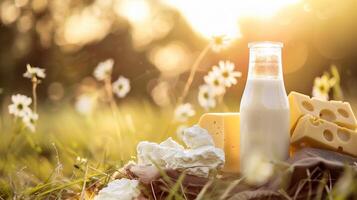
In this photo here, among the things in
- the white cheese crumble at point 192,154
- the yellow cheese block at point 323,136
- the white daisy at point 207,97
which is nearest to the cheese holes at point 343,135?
the yellow cheese block at point 323,136

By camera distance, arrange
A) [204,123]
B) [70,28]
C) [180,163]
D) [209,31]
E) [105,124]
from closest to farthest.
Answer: [180,163] → [204,123] → [209,31] → [105,124] → [70,28]

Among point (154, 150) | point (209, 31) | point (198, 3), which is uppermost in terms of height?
point (198, 3)

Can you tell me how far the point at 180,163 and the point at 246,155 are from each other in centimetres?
18

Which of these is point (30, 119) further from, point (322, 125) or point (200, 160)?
point (322, 125)

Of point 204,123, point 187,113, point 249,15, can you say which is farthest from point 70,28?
point 204,123

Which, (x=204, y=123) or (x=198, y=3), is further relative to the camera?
(x=198, y=3)

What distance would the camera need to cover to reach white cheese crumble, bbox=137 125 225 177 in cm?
166

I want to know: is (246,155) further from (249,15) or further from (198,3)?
(249,15)

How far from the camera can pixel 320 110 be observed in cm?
184

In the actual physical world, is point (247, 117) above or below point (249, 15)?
below

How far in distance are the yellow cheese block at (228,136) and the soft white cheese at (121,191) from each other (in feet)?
0.93

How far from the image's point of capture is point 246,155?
1706 mm

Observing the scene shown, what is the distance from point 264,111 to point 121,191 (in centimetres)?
43

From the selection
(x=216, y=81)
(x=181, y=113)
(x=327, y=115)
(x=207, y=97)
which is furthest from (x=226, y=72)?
(x=327, y=115)
